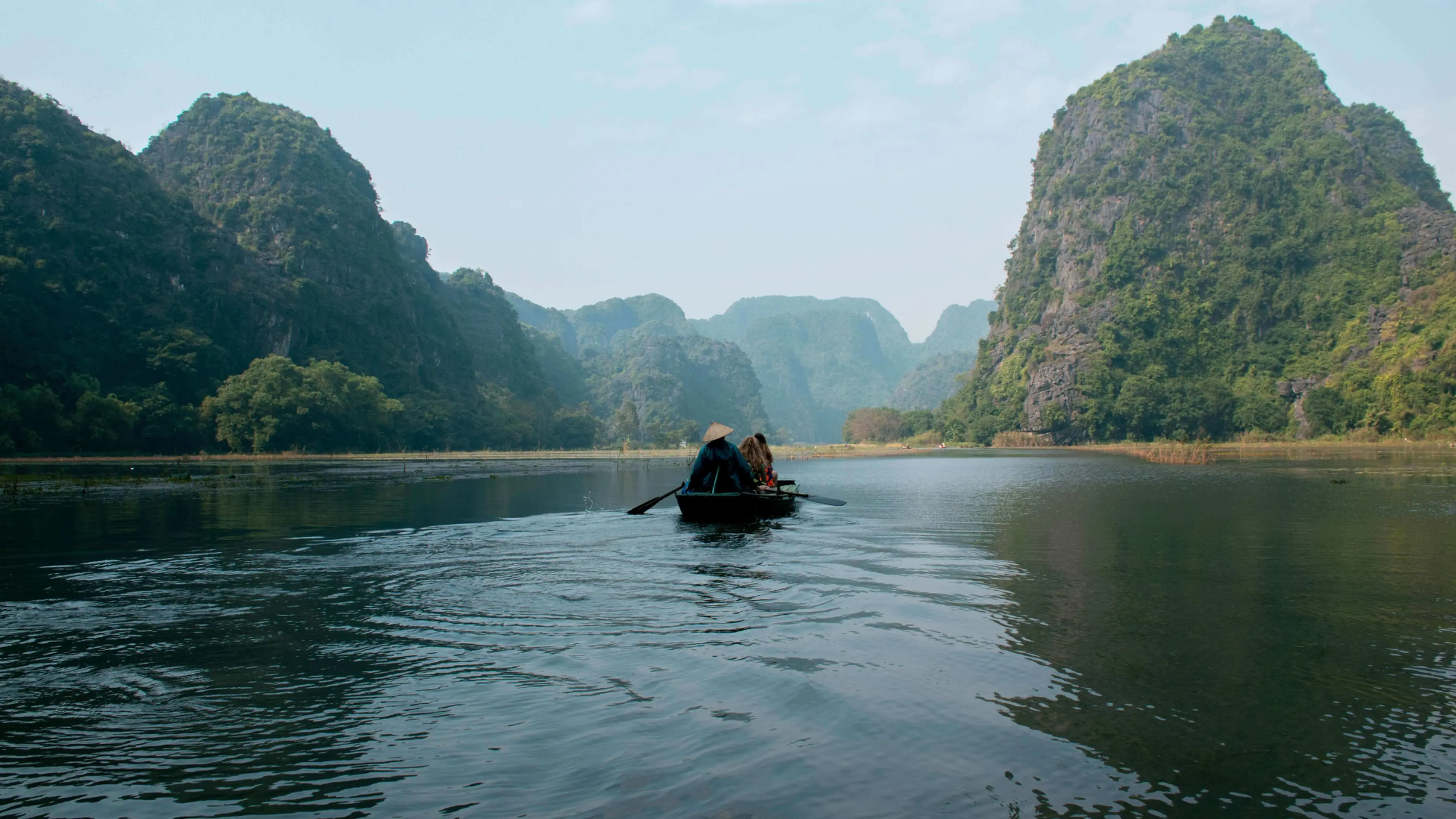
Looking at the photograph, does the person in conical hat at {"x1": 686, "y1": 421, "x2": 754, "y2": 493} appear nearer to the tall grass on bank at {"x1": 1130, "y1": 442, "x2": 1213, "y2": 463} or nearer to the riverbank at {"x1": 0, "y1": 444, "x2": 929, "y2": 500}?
the riverbank at {"x1": 0, "y1": 444, "x2": 929, "y2": 500}

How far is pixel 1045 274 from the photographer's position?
452ft

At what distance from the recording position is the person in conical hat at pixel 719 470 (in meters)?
20.8

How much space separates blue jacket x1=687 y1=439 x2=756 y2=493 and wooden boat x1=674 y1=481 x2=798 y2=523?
13.9 inches

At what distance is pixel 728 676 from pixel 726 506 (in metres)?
12.4

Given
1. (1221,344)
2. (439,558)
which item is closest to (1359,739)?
(439,558)

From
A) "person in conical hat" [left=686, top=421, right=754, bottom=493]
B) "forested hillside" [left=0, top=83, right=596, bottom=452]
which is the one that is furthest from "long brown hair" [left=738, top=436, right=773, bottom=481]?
"forested hillside" [left=0, top=83, right=596, bottom=452]

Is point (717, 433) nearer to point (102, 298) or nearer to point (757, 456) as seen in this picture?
point (757, 456)

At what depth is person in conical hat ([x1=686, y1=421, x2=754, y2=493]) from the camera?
2078cm

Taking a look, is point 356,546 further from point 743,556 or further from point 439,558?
point 743,556

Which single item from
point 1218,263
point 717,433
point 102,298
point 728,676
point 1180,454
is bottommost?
point 728,676

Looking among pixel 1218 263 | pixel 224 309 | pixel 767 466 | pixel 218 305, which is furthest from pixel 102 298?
pixel 1218 263

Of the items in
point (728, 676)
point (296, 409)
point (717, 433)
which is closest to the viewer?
point (728, 676)

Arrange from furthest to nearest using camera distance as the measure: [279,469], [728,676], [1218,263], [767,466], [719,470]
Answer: [1218,263]
[279,469]
[767,466]
[719,470]
[728,676]

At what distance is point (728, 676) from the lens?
26.8 feet
